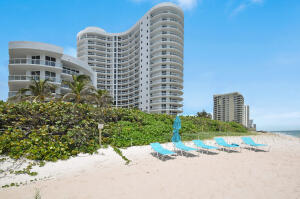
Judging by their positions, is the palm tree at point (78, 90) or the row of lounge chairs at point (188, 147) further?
the palm tree at point (78, 90)

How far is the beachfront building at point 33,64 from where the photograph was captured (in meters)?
24.5

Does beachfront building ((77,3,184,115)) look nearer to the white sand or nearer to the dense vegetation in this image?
the dense vegetation

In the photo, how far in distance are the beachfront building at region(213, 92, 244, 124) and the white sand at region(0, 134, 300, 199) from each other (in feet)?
353

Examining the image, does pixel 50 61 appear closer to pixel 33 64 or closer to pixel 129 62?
pixel 33 64

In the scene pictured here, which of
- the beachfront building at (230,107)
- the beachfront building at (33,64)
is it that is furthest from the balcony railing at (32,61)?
the beachfront building at (230,107)

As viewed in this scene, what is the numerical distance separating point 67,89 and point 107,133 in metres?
22.7

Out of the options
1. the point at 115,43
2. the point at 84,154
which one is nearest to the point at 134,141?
the point at 84,154

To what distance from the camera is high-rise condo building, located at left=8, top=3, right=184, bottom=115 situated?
25864mm

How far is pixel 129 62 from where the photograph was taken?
59.6m

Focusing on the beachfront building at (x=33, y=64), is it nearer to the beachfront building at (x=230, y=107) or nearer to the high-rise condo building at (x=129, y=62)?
the high-rise condo building at (x=129, y=62)

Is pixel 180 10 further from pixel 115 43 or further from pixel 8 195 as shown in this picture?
pixel 8 195

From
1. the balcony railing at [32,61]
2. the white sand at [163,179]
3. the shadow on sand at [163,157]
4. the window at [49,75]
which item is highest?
the balcony railing at [32,61]

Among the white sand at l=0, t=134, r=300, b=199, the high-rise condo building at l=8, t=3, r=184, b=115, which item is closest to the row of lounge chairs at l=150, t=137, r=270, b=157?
the white sand at l=0, t=134, r=300, b=199

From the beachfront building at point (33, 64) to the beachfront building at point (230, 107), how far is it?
104091 mm
